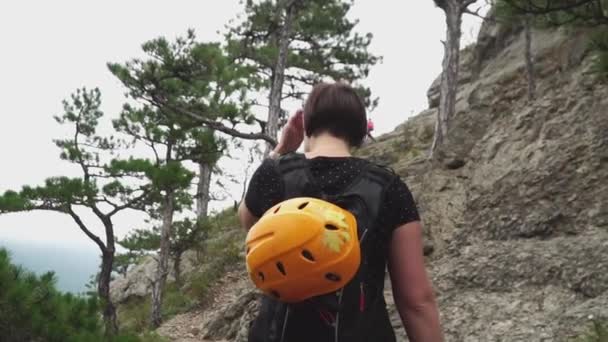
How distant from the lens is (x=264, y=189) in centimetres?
190

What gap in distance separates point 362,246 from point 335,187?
21 centimetres

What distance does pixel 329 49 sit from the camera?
67.7 ft

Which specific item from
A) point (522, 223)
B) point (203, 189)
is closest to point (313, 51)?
point (203, 189)

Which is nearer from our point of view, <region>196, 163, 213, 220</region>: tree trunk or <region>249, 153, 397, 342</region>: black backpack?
<region>249, 153, 397, 342</region>: black backpack

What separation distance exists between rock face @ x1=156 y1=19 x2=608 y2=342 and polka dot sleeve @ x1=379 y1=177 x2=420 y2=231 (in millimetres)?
2871

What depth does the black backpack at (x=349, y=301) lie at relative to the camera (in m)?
1.64

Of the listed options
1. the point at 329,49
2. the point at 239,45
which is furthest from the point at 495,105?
the point at 329,49

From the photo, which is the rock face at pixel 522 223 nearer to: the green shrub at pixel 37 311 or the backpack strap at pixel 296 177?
the green shrub at pixel 37 311

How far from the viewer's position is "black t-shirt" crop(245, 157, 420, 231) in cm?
175

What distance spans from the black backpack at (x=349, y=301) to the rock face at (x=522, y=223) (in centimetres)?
288

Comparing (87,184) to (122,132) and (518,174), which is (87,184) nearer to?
(518,174)

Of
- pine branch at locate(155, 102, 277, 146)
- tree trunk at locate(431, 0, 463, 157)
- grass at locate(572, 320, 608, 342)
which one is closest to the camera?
grass at locate(572, 320, 608, 342)

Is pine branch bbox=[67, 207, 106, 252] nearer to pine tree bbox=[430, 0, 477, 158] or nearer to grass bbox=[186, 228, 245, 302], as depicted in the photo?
grass bbox=[186, 228, 245, 302]

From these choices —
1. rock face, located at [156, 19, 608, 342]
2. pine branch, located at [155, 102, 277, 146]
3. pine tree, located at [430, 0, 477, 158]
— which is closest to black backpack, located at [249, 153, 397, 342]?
rock face, located at [156, 19, 608, 342]
